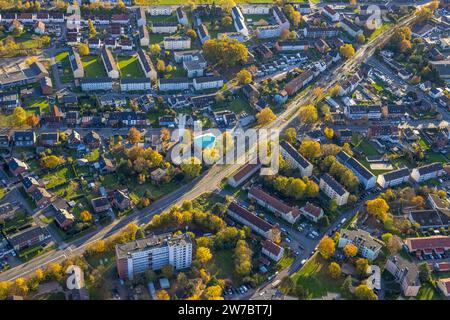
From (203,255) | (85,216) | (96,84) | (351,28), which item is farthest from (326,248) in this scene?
(351,28)

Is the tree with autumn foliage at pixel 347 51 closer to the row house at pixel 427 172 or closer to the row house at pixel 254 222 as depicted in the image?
the row house at pixel 427 172

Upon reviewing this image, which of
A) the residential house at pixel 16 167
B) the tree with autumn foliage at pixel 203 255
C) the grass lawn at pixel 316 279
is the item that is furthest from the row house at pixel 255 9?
the tree with autumn foliage at pixel 203 255

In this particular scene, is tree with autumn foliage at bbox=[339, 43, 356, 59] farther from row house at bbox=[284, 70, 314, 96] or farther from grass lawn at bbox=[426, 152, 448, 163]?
grass lawn at bbox=[426, 152, 448, 163]

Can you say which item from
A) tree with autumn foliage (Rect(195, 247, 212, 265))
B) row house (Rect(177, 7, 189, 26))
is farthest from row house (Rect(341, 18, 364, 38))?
tree with autumn foliage (Rect(195, 247, 212, 265))

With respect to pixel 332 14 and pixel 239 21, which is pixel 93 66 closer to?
pixel 239 21

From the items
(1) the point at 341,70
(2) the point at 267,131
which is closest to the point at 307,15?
(1) the point at 341,70

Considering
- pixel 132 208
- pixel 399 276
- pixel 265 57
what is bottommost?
pixel 399 276

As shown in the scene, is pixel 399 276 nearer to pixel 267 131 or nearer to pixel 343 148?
pixel 343 148
